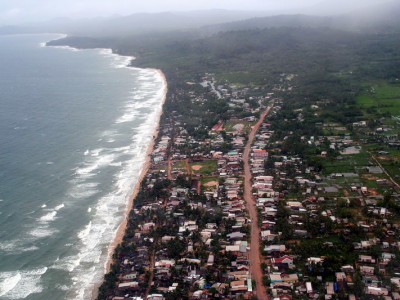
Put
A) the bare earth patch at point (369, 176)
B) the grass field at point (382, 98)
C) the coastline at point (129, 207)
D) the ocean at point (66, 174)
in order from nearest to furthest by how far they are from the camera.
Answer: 1. the ocean at point (66, 174)
2. the coastline at point (129, 207)
3. the bare earth patch at point (369, 176)
4. the grass field at point (382, 98)

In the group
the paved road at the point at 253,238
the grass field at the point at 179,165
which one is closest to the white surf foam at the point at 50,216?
the grass field at the point at 179,165

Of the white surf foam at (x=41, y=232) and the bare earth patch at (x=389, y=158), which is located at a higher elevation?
the bare earth patch at (x=389, y=158)

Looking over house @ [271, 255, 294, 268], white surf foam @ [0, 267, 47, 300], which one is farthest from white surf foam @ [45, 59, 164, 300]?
house @ [271, 255, 294, 268]

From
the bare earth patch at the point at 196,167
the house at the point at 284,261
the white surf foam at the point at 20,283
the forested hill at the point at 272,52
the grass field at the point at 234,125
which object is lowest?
the white surf foam at the point at 20,283

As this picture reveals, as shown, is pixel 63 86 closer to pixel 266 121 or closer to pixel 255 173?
pixel 266 121

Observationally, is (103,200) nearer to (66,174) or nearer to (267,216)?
(66,174)

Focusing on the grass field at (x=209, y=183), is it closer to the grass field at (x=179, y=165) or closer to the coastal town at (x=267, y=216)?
the coastal town at (x=267, y=216)

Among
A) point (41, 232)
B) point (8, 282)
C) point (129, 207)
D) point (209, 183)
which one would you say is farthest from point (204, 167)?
point (8, 282)
